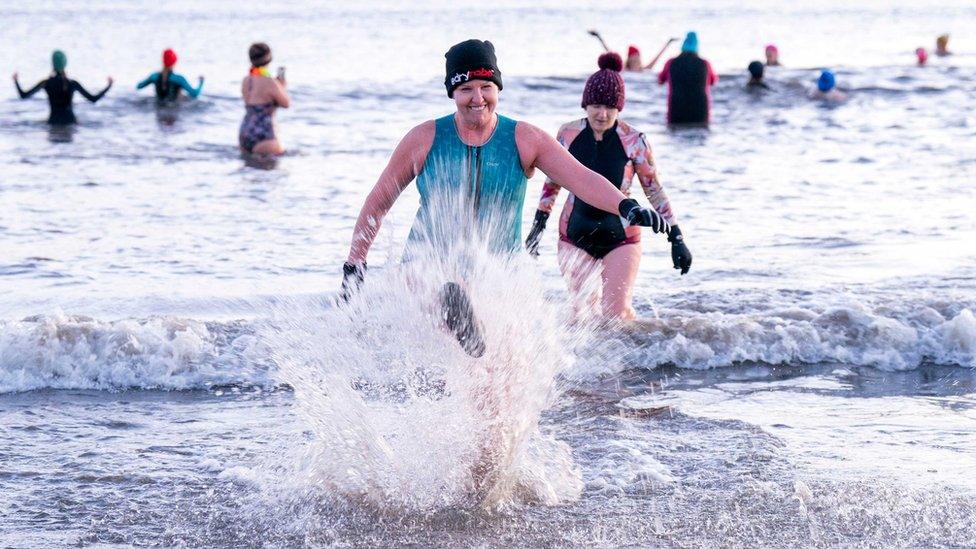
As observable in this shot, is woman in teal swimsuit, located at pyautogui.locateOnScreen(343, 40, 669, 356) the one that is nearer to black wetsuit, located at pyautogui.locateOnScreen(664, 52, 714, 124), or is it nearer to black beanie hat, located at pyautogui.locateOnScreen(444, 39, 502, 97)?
black beanie hat, located at pyautogui.locateOnScreen(444, 39, 502, 97)

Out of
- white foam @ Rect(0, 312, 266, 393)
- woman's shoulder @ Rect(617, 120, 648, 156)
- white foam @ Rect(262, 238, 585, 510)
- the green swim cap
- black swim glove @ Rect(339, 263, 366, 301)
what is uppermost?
the green swim cap

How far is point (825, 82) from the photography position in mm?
23750

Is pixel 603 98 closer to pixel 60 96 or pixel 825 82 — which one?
pixel 60 96

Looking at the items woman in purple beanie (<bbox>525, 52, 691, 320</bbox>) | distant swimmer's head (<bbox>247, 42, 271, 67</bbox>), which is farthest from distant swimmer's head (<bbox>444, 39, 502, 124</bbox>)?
distant swimmer's head (<bbox>247, 42, 271, 67</bbox>)

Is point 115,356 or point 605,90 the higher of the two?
point 605,90

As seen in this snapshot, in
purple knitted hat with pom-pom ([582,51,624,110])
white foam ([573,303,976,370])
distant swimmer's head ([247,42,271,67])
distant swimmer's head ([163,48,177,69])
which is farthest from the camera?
distant swimmer's head ([163,48,177,69])

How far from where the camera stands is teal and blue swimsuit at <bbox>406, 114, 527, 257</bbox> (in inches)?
195

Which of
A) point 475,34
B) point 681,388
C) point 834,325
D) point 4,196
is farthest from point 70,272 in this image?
point 475,34

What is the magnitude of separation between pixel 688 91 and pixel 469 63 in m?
15.6

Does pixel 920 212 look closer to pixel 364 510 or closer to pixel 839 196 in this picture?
pixel 839 196

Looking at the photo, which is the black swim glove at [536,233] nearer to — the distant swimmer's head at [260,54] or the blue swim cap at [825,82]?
the distant swimmer's head at [260,54]

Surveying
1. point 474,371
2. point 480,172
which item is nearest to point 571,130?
point 480,172

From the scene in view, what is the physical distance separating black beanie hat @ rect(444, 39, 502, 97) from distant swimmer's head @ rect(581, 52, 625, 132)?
7.50ft

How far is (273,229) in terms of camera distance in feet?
39.1
